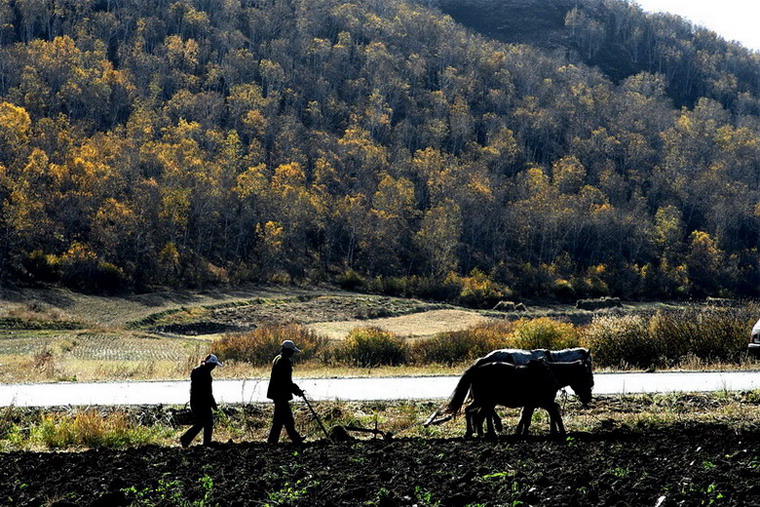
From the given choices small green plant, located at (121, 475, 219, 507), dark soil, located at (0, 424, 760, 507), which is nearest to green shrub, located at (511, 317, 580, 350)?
dark soil, located at (0, 424, 760, 507)

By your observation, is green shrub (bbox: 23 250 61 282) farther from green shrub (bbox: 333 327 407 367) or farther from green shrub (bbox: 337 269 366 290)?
green shrub (bbox: 333 327 407 367)

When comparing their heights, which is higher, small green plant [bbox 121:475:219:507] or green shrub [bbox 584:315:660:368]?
green shrub [bbox 584:315:660:368]

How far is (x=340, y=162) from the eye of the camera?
137 m

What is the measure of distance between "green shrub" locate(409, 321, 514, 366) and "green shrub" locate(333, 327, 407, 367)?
564 mm

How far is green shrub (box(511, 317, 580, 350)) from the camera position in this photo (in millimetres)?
30806

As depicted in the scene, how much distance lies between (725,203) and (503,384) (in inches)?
5528

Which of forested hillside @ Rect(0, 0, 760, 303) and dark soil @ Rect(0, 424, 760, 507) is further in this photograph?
forested hillside @ Rect(0, 0, 760, 303)

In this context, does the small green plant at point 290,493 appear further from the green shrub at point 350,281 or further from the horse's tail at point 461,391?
the green shrub at point 350,281

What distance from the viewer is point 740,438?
13.5m

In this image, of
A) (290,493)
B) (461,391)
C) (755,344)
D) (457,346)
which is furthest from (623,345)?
(290,493)

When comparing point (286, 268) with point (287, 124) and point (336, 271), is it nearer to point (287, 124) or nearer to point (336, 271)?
point (336, 271)

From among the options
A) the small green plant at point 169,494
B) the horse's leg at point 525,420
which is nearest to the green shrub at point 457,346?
the horse's leg at point 525,420

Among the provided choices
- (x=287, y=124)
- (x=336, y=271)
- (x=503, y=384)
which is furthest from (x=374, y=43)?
(x=503, y=384)

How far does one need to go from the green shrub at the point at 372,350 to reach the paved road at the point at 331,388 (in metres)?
9.56
